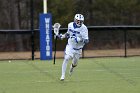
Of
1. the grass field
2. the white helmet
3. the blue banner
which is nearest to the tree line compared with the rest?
the blue banner

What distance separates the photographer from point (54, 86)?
1516cm

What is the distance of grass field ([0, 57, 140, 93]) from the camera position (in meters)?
14.6

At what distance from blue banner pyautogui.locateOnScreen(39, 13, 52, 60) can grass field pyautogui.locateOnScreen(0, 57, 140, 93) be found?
0.57 meters

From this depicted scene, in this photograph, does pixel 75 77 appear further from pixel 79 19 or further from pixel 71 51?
pixel 79 19

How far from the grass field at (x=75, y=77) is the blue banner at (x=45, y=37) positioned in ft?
1.86

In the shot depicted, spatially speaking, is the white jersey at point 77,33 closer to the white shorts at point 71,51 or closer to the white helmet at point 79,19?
the white shorts at point 71,51

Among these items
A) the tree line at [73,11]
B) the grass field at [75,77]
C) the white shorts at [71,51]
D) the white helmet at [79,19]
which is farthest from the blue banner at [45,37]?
the white helmet at [79,19]

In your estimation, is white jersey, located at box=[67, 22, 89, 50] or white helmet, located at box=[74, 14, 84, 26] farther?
white jersey, located at box=[67, 22, 89, 50]

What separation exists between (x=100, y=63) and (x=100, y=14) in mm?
12252

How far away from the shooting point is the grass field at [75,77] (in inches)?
576

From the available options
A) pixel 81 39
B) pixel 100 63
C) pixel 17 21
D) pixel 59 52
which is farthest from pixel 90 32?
pixel 81 39

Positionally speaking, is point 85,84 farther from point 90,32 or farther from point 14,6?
point 14,6

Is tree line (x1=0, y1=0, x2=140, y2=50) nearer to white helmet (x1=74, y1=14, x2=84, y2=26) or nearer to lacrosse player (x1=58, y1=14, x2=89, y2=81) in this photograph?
lacrosse player (x1=58, y1=14, x2=89, y2=81)

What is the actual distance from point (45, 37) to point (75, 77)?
6.73m
